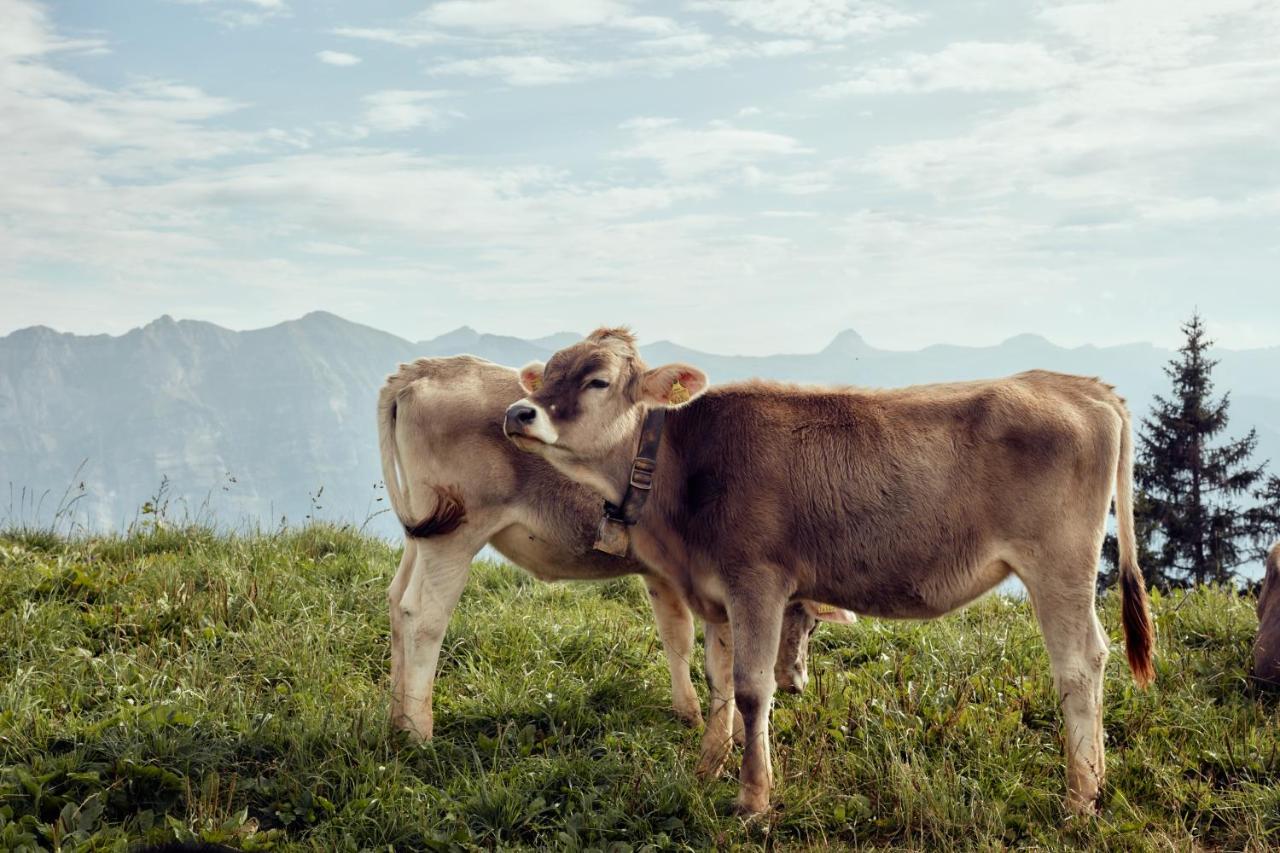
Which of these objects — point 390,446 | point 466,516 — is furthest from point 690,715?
point 390,446

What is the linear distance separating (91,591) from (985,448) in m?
6.31

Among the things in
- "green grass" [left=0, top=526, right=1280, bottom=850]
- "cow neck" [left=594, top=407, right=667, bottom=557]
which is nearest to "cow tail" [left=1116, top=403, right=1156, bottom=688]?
"green grass" [left=0, top=526, right=1280, bottom=850]

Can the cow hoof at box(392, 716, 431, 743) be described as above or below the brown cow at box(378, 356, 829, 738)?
below

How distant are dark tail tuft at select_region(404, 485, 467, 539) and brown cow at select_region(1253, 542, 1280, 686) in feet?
16.5

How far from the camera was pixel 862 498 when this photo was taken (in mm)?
5484

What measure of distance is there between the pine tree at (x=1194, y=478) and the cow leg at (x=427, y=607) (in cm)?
3031

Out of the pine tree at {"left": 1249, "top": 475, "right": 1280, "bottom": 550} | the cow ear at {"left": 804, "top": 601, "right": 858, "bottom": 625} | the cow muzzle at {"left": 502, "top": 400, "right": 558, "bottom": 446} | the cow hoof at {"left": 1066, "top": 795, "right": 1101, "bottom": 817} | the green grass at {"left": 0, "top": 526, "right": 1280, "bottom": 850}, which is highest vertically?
the cow muzzle at {"left": 502, "top": 400, "right": 558, "bottom": 446}

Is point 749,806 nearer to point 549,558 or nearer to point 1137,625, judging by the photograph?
point 549,558

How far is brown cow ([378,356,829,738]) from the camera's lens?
620 cm

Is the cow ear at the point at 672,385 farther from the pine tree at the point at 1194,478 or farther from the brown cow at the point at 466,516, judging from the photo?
the pine tree at the point at 1194,478

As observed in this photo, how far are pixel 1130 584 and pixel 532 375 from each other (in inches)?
137

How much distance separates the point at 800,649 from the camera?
6.22 meters

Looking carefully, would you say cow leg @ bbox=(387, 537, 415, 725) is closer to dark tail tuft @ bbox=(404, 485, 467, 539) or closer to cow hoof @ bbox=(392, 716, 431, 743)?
cow hoof @ bbox=(392, 716, 431, 743)

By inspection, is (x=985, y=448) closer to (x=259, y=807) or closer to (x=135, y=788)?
(x=259, y=807)
